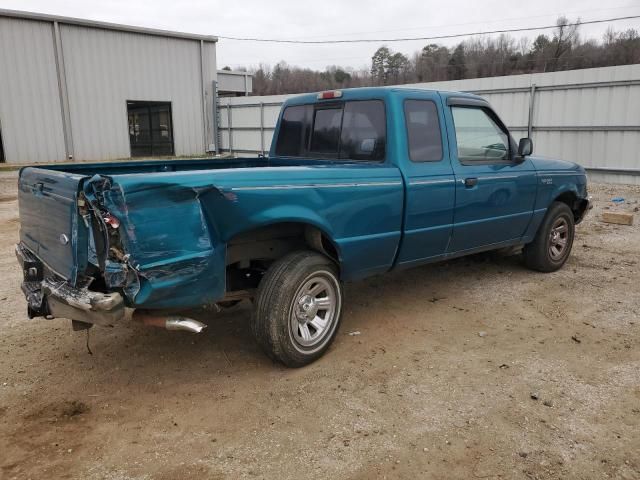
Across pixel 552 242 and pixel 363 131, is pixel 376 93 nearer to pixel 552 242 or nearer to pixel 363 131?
pixel 363 131

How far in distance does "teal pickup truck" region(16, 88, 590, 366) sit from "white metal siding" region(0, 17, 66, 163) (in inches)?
606

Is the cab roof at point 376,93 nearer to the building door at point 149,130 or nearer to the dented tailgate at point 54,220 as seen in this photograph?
the dented tailgate at point 54,220

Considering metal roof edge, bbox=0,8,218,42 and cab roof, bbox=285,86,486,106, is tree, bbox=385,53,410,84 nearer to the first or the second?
metal roof edge, bbox=0,8,218,42

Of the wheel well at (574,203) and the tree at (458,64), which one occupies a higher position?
the tree at (458,64)

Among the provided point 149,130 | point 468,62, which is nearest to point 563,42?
point 468,62

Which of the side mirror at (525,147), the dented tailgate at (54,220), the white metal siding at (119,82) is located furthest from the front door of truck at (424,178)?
the white metal siding at (119,82)

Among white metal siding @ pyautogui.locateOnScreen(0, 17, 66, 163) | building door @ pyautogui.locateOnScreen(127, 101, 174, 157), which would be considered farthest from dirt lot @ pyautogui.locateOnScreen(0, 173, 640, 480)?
building door @ pyautogui.locateOnScreen(127, 101, 174, 157)

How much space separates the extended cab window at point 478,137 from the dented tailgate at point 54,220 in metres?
3.32

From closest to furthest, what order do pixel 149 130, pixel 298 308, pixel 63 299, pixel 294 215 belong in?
pixel 63 299 < pixel 294 215 < pixel 298 308 < pixel 149 130

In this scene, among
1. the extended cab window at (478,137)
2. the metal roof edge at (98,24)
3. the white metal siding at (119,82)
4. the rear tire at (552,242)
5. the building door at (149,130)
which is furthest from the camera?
the building door at (149,130)

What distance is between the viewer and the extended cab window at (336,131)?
451 cm

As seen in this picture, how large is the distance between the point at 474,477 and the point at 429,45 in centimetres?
5794

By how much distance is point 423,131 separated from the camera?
4.61 metres

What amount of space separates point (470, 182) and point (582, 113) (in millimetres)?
10848
